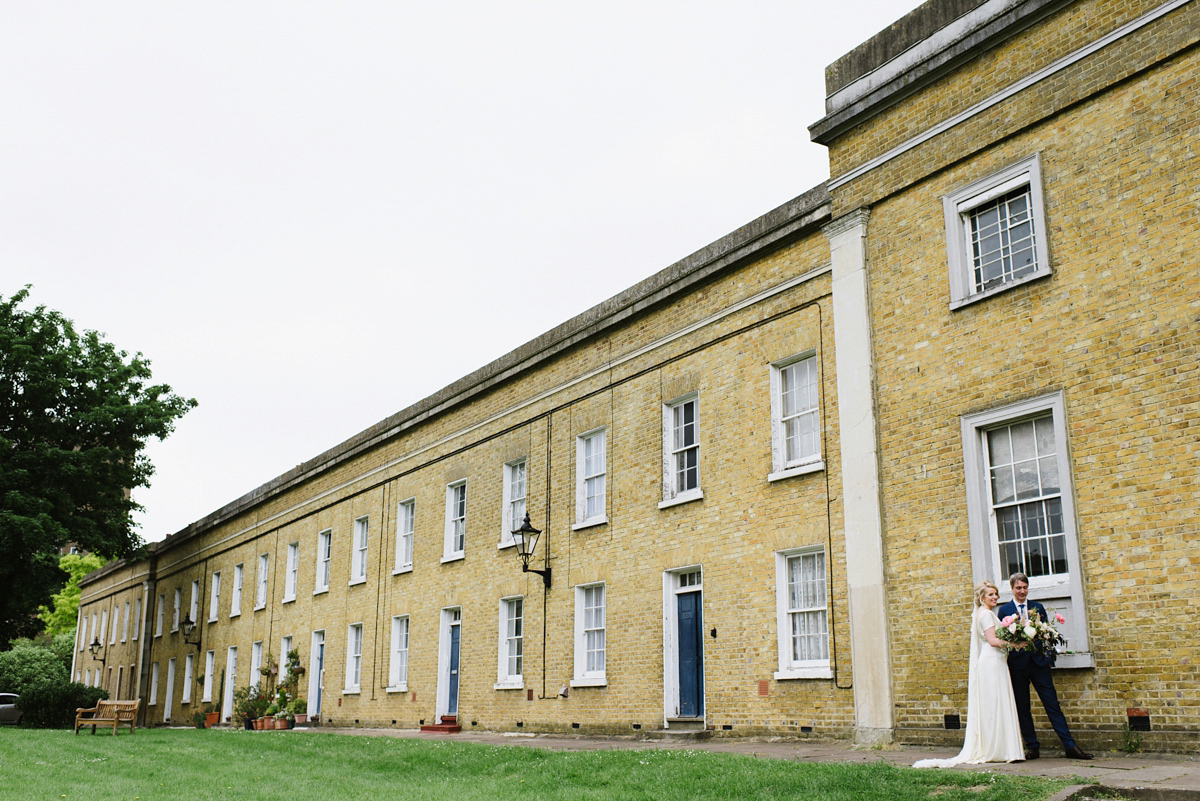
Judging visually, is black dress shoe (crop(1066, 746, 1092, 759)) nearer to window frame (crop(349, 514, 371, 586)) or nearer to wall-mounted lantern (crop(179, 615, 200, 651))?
window frame (crop(349, 514, 371, 586))

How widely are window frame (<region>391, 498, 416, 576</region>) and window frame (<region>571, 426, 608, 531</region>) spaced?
740 cm

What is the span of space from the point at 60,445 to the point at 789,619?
2759cm

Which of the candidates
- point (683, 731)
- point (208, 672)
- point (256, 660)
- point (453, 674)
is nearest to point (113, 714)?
point (453, 674)

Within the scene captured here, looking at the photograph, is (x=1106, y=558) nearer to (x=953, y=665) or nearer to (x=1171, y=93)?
(x=953, y=665)

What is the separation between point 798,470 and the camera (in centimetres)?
1509

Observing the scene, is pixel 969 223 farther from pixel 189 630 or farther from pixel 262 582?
pixel 189 630

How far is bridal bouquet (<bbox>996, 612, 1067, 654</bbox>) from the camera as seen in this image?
10.6 metres

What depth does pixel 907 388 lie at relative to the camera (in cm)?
1341

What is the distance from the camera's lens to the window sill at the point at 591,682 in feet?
60.3

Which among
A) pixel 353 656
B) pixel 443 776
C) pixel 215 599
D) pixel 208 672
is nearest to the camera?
pixel 443 776

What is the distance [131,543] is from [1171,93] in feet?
112

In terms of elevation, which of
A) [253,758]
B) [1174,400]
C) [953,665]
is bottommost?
[253,758]

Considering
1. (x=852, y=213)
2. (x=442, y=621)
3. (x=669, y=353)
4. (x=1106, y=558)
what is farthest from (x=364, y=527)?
(x=1106, y=558)

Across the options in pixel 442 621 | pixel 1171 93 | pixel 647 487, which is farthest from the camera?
pixel 442 621
